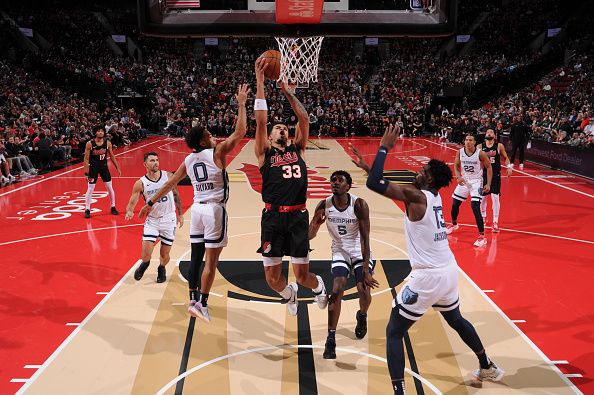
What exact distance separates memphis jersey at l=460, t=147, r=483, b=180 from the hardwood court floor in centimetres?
112

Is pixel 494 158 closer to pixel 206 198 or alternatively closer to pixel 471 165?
pixel 471 165

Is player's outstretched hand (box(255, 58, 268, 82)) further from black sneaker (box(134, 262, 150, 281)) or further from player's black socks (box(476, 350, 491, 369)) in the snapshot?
player's black socks (box(476, 350, 491, 369))

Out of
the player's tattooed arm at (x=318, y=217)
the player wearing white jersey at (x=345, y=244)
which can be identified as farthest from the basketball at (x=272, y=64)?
the player's tattooed arm at (x=318, y=217)

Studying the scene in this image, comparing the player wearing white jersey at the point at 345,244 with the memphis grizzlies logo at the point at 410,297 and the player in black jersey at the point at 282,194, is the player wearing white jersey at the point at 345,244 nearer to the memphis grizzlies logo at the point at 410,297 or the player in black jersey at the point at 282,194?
the player in black jersey at the point at 282,194

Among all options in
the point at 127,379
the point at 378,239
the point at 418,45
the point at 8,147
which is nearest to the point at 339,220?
the point at 127,379

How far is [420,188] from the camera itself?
14.6 feet

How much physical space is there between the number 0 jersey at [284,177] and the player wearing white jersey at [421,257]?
121 centimetres

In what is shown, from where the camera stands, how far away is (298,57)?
13312 millimetres

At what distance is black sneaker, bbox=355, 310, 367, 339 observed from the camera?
5488 mm

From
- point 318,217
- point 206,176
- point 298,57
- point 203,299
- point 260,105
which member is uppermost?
point 298,57

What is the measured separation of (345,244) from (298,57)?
8.76 meters

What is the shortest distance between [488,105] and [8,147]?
79.7ft

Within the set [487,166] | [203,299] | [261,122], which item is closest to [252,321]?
[203,299]

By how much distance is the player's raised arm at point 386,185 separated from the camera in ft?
13.5
